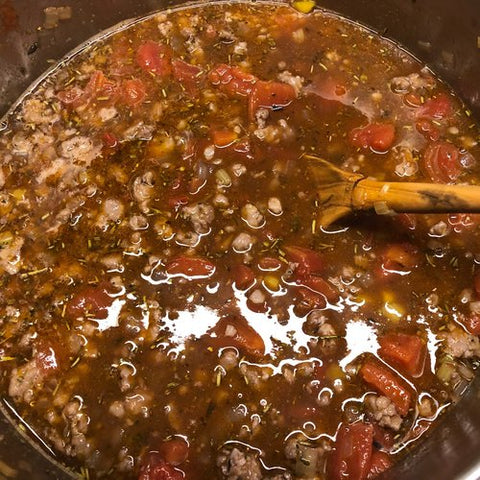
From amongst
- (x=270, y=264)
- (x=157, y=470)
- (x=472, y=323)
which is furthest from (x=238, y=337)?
(x=472, y=323)

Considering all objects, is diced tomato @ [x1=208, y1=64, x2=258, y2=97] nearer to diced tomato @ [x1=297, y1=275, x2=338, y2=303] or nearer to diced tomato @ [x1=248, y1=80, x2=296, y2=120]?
diced tomato @ [x1=248, y1=80, x2=296, y2=120]

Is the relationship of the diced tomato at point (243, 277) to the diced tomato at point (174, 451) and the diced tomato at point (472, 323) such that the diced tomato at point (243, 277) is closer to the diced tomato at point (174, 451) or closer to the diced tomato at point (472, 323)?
the diced tomato at point (174, 451)

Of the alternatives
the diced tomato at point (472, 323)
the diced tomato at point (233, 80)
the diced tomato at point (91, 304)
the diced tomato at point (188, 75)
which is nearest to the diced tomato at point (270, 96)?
the diced tomato at point (233, 80)

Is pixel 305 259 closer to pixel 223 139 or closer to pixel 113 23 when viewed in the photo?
pixel 223 139

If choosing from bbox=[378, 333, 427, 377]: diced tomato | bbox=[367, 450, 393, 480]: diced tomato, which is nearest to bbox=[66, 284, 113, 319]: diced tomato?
bbox=[378, 333, 427, 377]: diced tomato

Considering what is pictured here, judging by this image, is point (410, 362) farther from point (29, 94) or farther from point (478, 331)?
point (29, 94)

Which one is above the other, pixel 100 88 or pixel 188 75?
pixel 100 88
